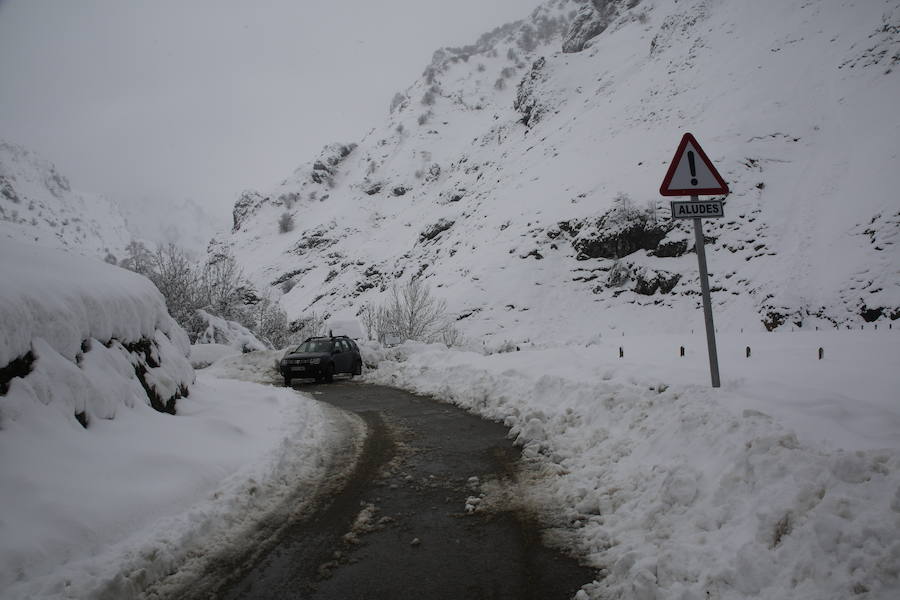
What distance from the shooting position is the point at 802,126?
33.8 meters

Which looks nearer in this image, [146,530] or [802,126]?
[146,530]

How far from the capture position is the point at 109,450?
4445mm

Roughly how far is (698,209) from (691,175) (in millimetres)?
468

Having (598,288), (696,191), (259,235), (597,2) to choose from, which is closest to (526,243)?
(598,288)

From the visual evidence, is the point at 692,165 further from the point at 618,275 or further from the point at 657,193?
the point at 657,193

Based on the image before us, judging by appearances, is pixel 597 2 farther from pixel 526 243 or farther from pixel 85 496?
pixel 85 496

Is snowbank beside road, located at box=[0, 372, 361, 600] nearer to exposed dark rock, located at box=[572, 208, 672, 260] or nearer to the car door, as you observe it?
the car door

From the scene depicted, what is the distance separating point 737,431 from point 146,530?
4808mm

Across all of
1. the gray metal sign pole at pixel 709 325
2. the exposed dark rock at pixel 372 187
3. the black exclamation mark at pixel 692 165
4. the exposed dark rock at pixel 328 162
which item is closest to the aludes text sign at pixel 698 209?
the gray metal sign pole at pixel 709 325

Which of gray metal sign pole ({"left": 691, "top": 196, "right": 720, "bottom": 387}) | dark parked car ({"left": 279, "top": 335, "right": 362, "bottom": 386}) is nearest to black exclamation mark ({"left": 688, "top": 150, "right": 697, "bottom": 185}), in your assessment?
gray metal sign pole ({"left": 691, "top": 196, "right": 720, "bottom": 387})

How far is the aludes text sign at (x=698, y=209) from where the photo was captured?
18.6 feet

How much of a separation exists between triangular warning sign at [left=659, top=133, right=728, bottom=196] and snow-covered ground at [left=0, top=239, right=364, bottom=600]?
5.36m

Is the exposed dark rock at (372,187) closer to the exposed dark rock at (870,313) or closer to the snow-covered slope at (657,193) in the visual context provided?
the snow-covered slope at (657,193)

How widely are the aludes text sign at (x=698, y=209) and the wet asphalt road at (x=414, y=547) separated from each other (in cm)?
364
